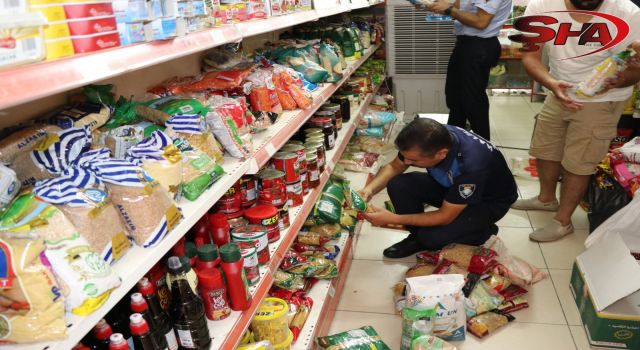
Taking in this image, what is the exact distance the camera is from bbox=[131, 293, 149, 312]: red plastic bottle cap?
1.10 m

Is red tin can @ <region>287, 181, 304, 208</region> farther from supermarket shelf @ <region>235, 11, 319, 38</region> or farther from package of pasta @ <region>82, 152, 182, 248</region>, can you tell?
package of pasta @ <region>82, 152, 182, 248</region>

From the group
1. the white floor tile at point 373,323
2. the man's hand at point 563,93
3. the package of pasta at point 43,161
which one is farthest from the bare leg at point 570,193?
the package of pasta at point 43,161

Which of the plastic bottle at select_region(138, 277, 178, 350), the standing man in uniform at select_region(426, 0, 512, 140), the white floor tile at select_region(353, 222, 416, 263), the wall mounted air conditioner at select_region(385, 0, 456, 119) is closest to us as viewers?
the plastic bottle at select_region(138, 277, 178, 350)

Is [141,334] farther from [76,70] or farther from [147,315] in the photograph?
[76,70]

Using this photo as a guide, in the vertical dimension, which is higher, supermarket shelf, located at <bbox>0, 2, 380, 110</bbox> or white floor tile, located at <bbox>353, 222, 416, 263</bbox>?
supermarket shelf, located at <bbox>0, 2, 380, 110</bbox>

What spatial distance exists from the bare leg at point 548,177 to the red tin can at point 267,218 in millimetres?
2392

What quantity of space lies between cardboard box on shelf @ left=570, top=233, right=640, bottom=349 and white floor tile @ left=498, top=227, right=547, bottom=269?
0.56 metres

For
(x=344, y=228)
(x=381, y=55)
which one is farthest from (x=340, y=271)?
(x=381, y=55)

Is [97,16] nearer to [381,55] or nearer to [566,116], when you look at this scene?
[566,116]

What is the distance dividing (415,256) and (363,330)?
0.96 meters

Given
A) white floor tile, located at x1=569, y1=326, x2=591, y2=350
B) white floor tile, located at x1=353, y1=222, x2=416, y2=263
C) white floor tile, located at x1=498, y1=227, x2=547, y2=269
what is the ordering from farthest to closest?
white floor tile, located at x1=353, y1=222, x2=416, y2=263, white floor tile, located at x1=498, y1=227, x2=547, y2=269, white floor tile, located at x1=569, y1=326, x2=591, y2=350

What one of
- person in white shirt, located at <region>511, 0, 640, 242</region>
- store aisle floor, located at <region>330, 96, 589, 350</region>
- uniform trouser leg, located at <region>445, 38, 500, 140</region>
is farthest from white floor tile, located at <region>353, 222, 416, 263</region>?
uniform trouser leg, located at <region>445, 38, 500, 140</region>

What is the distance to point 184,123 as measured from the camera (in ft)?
4.87

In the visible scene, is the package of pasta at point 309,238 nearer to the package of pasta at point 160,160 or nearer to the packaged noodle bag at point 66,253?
the package of pasta at point 160,160
